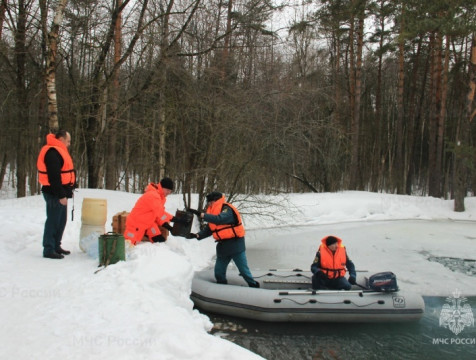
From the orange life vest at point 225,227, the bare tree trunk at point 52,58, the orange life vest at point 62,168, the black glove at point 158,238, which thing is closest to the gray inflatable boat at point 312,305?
the orange life vest at point 225,227

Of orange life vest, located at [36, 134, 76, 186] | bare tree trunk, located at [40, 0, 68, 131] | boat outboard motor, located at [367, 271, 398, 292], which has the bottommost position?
boat outboard motor, located at [367, 271, 398, 292]

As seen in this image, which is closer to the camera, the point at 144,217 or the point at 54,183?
the point at 54,183

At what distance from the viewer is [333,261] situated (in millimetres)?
6227

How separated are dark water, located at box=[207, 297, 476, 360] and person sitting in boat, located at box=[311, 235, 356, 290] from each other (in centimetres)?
62

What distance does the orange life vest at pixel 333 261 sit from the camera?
6211 millimetres

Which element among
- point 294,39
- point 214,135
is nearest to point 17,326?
point 214,135

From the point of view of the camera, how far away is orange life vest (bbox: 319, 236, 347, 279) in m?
6.21

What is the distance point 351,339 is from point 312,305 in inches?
25.3

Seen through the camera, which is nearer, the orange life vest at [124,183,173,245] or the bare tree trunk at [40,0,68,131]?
the orange life vest at [124,183,173,245]

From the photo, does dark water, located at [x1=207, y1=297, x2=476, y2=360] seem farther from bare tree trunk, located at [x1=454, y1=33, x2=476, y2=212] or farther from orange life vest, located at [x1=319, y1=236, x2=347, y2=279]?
bare tree trunk, located at [x1=454, y1=33, x2=476, y2=212]

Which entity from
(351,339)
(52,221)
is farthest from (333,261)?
(52,221)

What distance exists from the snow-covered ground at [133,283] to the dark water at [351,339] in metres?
0.80

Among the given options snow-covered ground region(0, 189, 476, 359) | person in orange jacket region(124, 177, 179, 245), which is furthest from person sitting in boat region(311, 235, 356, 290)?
person in orange jacket region(124, 177, 179, 245)

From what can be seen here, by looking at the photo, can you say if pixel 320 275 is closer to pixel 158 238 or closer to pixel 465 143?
pixel 158 238
